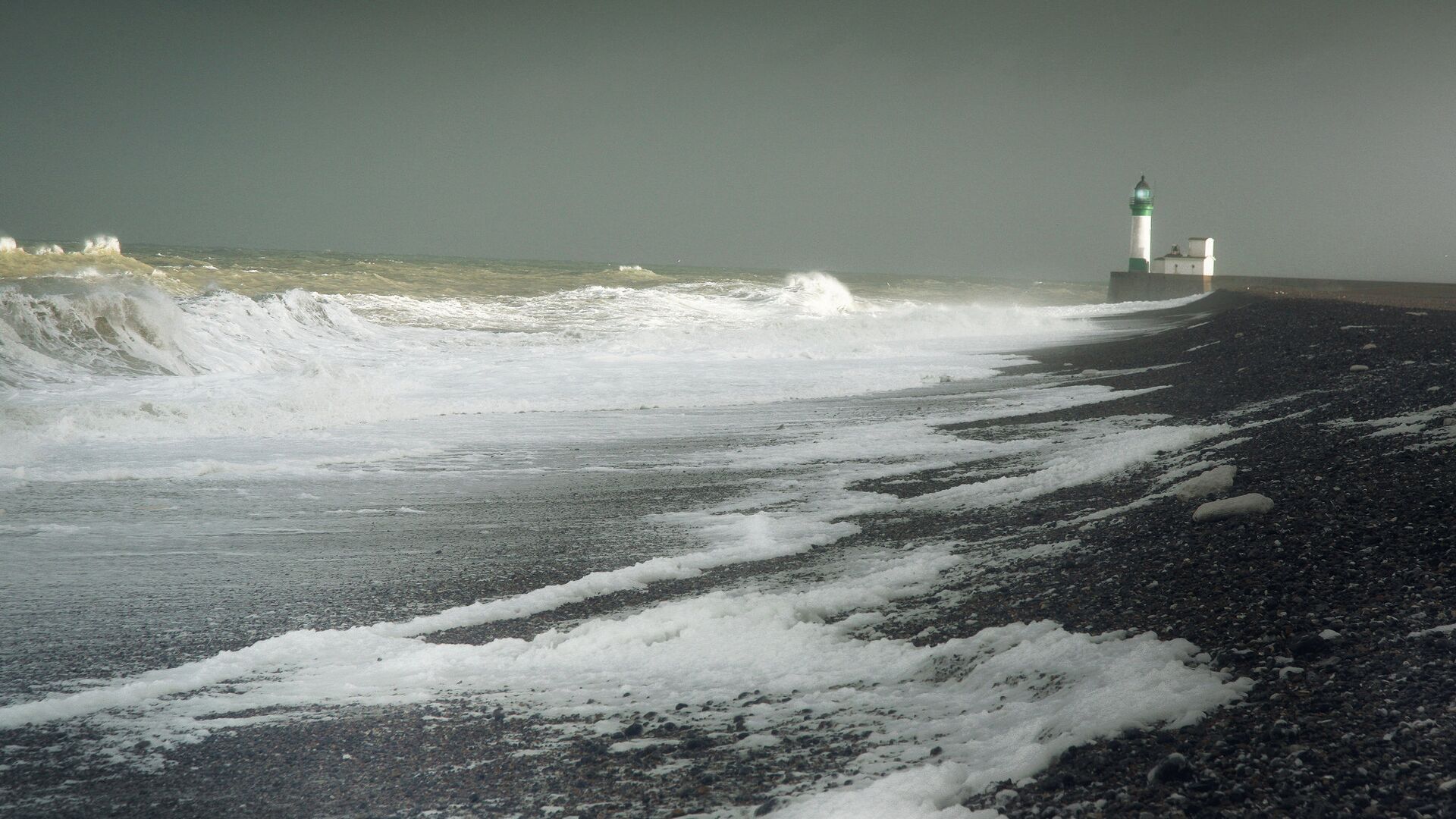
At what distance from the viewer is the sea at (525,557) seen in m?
2.95

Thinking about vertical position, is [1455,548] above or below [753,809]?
above

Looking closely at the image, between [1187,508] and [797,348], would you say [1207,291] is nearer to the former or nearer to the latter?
[797,348]

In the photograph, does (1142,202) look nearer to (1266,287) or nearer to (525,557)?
(1266,287)

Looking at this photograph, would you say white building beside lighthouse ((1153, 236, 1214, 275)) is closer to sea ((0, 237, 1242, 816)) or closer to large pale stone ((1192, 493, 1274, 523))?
sea ((0, 237, 1242, 816))

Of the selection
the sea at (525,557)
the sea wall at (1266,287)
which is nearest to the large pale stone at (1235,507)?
the sea at (525,557)

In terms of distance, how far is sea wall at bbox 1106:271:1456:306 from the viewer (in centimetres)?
2606

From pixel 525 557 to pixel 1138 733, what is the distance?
323cm

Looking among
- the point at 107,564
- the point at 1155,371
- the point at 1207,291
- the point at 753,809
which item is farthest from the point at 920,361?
the point at 1207,291

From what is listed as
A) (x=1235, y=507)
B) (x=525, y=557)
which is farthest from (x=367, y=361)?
(x=1235, y=507)

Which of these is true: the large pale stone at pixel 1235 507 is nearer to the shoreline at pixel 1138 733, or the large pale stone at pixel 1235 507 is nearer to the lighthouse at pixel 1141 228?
the shoreline at pixel 1138 733

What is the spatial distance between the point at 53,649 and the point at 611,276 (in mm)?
42372

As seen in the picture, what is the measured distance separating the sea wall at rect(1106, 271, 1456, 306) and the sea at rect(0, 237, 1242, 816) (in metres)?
18.4

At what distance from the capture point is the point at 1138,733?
8.18ft

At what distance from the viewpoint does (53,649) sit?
12.3ft
